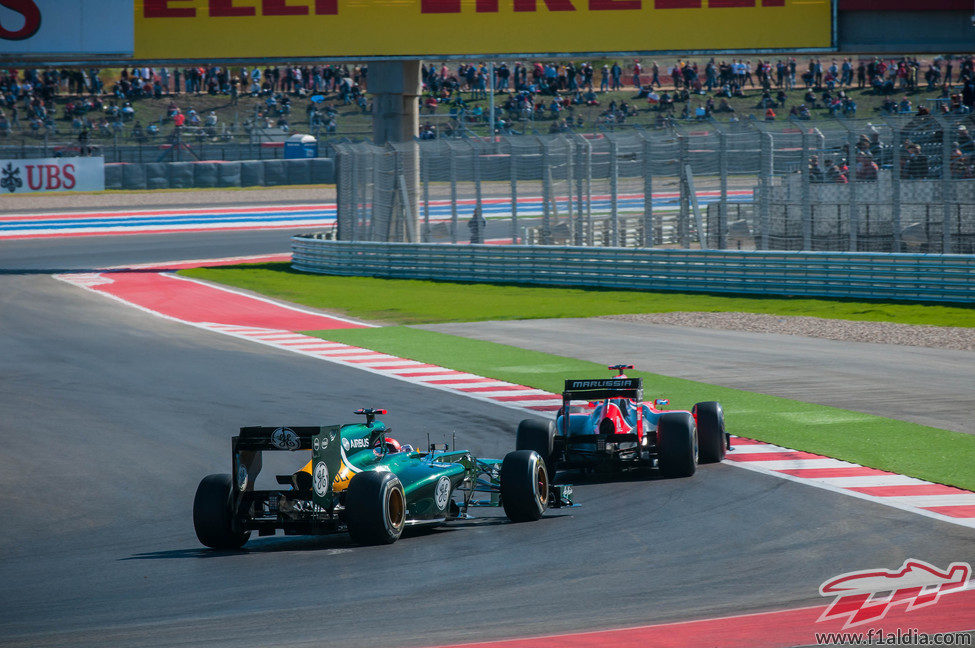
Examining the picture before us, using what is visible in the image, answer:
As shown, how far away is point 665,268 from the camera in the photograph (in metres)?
26.7

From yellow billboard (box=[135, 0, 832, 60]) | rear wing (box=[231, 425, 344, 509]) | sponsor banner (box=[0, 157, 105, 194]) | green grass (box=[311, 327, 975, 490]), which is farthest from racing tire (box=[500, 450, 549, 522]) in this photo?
sponsor banner (box=[0, 157, 105, 194])

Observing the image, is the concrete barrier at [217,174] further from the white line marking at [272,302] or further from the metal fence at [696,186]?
the metal fence at [696,186]

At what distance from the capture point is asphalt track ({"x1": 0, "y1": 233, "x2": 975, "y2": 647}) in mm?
7086

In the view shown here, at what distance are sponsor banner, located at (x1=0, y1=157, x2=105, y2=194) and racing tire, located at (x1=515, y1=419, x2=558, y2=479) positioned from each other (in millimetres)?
38697

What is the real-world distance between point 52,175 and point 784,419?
38149 millimetres

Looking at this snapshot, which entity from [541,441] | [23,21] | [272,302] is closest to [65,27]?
[23,21]

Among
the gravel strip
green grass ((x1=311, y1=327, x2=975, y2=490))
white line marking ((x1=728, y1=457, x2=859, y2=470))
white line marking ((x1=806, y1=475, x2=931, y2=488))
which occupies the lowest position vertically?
white line marking ((x1=728, y1=457, x2=859, y2=470))

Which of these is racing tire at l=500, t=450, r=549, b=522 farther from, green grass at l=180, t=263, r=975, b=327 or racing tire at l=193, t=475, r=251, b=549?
green grass at l=180, t=263, r=975, b=327

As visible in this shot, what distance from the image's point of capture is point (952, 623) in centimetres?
667

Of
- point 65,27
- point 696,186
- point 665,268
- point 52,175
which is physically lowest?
point 665,268

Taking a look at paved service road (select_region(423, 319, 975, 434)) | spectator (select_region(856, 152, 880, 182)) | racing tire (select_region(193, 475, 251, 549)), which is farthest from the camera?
spectator (select_region(856, 152, 880, 182))

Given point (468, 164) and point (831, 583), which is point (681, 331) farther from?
point (831, 583)

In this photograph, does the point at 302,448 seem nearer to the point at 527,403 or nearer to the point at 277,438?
the point at 277,438

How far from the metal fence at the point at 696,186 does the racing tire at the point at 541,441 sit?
556 inches
